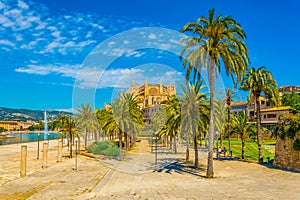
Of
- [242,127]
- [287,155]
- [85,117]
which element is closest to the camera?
[287,155]

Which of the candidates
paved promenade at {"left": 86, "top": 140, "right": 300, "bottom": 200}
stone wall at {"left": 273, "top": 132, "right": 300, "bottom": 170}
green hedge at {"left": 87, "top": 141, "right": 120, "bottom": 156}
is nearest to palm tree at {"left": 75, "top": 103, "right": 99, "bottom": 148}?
green hedge at {"left": 87, "top": 141, "right": 120, "bottom": 156}

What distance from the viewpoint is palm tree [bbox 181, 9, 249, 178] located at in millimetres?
21047

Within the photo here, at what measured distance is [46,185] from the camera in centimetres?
1939

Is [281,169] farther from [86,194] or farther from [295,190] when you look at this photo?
[86,194]

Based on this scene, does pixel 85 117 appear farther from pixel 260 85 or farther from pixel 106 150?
pixel 260 85

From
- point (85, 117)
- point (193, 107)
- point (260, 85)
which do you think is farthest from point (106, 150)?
point (260, 85)

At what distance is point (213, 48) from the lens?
831 inches

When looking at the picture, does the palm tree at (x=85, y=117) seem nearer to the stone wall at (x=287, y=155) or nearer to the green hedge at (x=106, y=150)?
the green hedge at (x=106, y=150)

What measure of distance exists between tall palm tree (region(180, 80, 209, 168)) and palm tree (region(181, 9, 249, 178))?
12.9ft

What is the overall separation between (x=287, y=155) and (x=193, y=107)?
337 inches

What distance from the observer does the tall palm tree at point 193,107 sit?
82.7 ft

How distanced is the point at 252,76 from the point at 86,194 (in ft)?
65.4

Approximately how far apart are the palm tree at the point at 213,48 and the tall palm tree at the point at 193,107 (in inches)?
155

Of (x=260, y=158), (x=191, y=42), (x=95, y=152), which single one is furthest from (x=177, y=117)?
(x=95, y=152)
